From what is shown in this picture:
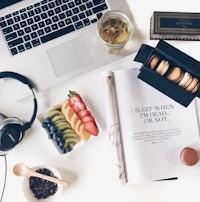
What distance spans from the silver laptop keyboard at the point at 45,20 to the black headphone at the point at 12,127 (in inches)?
2.0

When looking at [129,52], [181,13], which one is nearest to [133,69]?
[129,52]

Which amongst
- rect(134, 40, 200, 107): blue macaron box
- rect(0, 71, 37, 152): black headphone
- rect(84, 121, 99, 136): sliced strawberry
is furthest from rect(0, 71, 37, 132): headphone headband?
rect(134, 40, 200, 107): blue macaron box

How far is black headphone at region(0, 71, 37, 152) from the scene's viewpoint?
0.80m

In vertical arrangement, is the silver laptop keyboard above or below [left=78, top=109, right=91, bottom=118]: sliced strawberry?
above

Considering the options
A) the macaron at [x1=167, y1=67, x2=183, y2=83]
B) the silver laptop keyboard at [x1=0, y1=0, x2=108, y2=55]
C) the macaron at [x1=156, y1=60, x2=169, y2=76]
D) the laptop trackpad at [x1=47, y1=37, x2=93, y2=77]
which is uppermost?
the silver laptop keyboard at [x1=0, y1=0, x2=108, y2=55]

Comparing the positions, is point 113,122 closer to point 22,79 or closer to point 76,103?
point 76,103

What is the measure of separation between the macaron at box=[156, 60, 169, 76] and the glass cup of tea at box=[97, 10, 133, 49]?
9 cm

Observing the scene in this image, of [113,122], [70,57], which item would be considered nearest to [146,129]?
[113,122]

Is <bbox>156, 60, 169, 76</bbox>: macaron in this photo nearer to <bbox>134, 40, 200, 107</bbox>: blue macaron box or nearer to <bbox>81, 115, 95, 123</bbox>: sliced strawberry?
<bbox>134, 40, 200, 107</bbox>: blue macaron box

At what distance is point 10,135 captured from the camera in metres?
0.80

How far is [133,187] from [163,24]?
33 cm

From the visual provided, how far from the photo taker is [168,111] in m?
0.85

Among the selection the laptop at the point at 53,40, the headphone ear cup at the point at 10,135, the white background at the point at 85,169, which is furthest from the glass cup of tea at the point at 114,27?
the headphone ear cup at the point at 10,135

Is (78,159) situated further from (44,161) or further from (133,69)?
(133,69)
